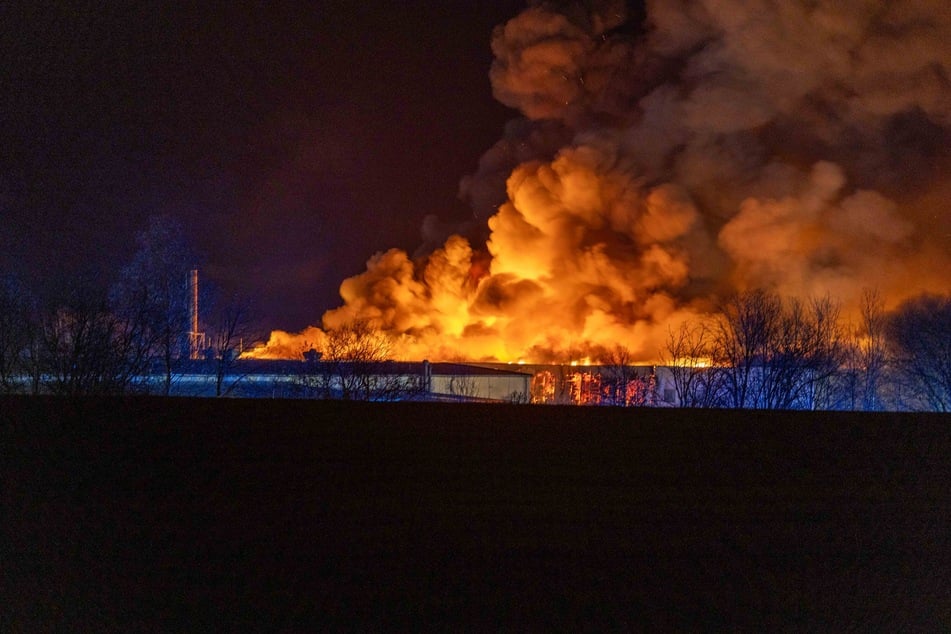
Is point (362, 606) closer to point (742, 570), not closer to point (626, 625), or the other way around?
point (626, 625)

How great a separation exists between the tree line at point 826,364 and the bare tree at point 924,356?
17mm

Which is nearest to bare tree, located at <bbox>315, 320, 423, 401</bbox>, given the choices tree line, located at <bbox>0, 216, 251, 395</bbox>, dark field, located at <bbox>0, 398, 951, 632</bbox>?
tree line, located at <bbox>0, 216, 251, 395</bbox>

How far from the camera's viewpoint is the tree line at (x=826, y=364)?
12.0 metres

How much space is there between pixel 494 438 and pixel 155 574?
1134 millimetres

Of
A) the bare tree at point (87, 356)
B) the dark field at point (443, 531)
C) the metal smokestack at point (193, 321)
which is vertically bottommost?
the dark field at point (443, 531)

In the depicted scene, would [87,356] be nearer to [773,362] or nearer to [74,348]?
[74,348]

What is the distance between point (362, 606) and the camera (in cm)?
197

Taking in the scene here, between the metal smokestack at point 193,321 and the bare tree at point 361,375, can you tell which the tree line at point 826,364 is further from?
the metal smokestack at point 193,321

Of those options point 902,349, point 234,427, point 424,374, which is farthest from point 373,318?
point 234,427

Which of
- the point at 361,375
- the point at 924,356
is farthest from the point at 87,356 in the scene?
the point at 924,356

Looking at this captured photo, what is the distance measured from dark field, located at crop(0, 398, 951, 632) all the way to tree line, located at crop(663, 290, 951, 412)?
7503mm

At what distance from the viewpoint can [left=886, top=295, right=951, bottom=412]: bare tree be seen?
11070 mm

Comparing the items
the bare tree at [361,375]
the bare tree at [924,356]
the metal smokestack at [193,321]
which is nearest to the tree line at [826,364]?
the bare tree at [924,356]

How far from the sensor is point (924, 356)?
13055 mm
